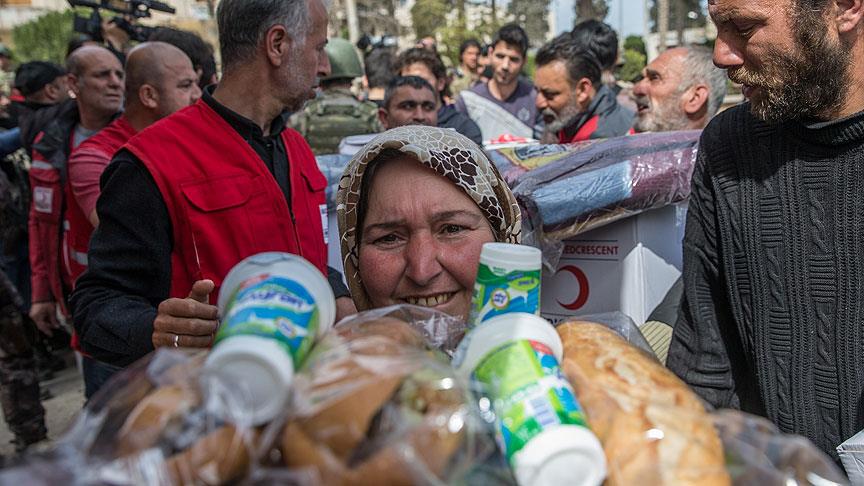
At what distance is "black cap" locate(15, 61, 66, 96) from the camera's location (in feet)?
20.6

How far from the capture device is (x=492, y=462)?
798 millimetres

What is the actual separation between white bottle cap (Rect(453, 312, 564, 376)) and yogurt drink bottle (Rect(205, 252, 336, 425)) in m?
0.20

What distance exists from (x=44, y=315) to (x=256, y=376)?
486cm

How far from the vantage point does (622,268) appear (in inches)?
134

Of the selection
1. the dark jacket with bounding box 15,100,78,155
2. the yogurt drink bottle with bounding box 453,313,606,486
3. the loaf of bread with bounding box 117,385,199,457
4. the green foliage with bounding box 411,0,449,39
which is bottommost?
the yogurt drink bottle with bounding box 453,313,606,486

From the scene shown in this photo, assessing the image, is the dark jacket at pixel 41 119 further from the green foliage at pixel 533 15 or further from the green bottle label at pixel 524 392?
the green foliage at pixel 533 15

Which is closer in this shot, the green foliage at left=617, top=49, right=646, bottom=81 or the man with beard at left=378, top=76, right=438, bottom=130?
the man with beard at left=378, top=76, right=438, bottom=130

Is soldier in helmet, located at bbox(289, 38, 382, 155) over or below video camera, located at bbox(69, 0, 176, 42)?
below

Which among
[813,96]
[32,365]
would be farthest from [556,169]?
[32,365]

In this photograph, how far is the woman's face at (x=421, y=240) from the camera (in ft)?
5.55

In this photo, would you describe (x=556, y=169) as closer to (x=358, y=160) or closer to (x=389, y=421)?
(x=358, y=160)

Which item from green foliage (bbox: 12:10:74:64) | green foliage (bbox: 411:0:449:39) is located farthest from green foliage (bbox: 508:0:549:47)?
green foliage (bbox: 12:10:74:64)

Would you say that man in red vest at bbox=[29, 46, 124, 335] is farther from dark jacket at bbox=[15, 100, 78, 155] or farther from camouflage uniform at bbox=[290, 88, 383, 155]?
camouflage uniform at bbox=[290, 88, 383, 155]

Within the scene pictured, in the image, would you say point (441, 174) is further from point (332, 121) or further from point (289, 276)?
point (332, 121)
